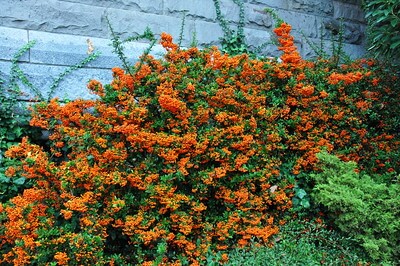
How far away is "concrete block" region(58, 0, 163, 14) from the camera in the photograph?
5.04m

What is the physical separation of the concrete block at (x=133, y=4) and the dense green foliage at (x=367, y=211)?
106 inches

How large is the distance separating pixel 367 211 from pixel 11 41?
141 inches

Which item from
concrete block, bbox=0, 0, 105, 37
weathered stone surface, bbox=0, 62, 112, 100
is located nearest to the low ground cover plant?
weathered stone surface, bbox=0, 62, 112, 100

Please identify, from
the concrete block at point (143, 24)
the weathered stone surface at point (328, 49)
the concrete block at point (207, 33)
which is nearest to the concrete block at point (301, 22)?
the weathered stone surface at point (328, 49)

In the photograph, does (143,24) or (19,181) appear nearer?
(19,181)

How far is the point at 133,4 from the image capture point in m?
5.26

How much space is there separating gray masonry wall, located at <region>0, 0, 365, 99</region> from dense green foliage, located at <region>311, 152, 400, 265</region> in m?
2.41

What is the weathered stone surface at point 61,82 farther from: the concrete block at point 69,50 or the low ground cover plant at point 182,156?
the low ground cover plant at point 182,156

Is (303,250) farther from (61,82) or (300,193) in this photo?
(61,82)

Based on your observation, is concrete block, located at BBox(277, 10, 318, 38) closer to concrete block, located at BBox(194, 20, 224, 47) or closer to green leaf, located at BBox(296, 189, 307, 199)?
concrete block, located at BBox(194, 20, 224, 47)

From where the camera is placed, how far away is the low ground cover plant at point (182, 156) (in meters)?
3.48

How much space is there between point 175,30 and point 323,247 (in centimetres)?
295

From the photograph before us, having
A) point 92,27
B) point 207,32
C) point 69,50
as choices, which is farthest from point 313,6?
point 69,50

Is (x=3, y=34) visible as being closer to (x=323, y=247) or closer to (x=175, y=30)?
(x=175, y=30)
